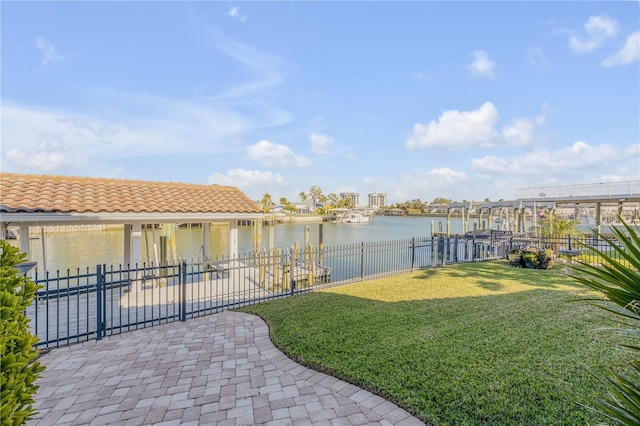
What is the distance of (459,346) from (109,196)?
9.74 m

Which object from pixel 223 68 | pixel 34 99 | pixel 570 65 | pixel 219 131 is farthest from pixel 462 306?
pixel 219 131

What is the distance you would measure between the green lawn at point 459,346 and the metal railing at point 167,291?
1.28 meters

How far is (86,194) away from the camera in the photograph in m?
8.48

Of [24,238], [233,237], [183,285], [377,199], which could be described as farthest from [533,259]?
[377,199]

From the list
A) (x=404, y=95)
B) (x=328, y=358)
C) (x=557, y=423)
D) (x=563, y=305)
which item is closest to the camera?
(x=557, y=423)

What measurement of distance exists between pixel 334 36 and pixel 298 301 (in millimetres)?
9535

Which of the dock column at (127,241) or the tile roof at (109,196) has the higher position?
the tile roof at (109,196)

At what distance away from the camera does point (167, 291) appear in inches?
285

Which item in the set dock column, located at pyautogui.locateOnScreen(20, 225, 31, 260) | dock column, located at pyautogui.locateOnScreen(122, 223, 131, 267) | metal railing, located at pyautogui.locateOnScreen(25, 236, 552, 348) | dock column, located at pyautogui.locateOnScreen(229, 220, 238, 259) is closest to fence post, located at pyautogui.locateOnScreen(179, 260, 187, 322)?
metal railing, located at pyautogui.locateOnScreen(25, 236, 552, 348)

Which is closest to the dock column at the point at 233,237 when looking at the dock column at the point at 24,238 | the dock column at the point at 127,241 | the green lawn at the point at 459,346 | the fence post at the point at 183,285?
the green lawn at the point at 459,346

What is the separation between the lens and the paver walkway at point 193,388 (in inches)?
128

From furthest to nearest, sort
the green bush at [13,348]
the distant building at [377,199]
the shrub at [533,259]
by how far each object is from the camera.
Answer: the distant building at [377,199]
the shrub at [533,259]
the green bush at [13,348]

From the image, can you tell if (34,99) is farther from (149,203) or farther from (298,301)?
(298,301)

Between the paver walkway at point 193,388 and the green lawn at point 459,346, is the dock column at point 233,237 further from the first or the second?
the paver walkway at point 193,388
